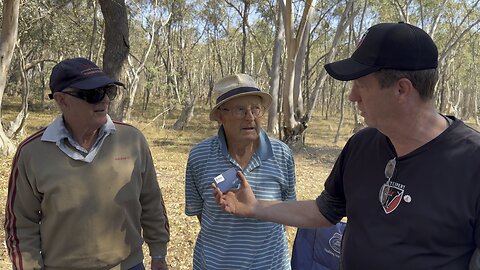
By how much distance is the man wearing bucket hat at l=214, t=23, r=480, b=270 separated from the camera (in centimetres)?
126

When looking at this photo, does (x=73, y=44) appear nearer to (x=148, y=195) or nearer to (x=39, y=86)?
(x=39, y=86)

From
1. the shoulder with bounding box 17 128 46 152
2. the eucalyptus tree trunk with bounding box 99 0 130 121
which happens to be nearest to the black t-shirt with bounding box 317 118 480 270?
the shoulder with bounding box 17 128 46 152

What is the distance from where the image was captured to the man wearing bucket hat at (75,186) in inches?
74.7

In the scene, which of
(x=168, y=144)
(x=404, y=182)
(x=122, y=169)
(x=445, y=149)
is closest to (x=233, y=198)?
(x=122, y=169)

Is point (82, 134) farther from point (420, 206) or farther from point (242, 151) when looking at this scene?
point (420, 206)

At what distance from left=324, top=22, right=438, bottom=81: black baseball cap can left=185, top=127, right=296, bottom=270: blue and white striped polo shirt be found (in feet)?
2.77

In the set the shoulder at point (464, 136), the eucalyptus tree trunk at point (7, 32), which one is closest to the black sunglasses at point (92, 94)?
the shoulder at point (464, 136)

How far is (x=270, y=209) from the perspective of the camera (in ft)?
6.04

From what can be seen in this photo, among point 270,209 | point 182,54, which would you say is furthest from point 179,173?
point 182,54

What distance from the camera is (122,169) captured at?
205 cm

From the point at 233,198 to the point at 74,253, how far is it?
81cm

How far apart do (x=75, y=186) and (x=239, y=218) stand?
0.80 metres

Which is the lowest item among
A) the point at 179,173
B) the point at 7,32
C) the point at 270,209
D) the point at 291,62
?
the point at 179,173

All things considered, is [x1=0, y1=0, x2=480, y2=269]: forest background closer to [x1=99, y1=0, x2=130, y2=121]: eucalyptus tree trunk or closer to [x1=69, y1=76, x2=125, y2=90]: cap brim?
[x1=99, y1=0, x2=130, y2=121]: eucalyptus tree trunk
